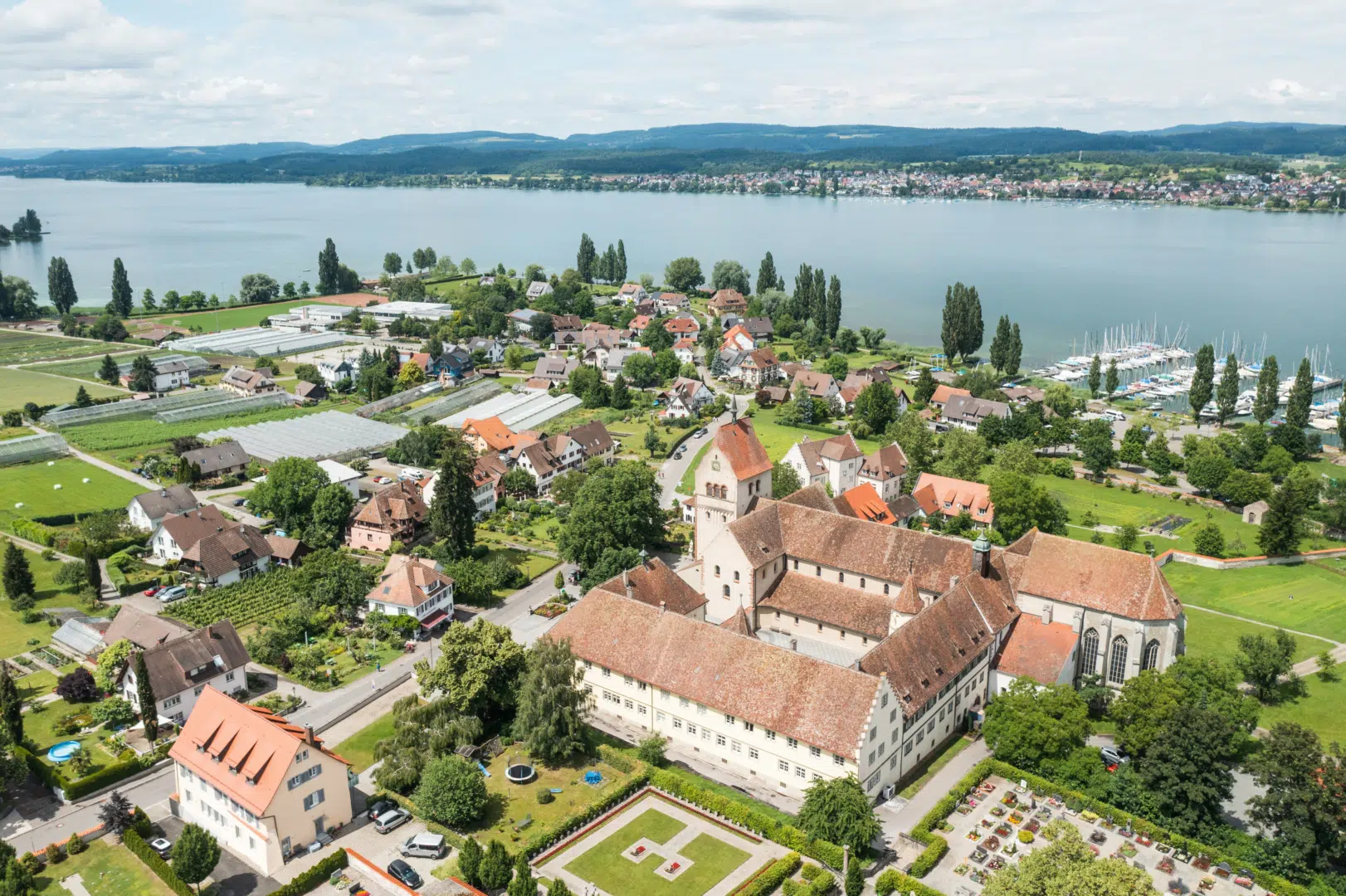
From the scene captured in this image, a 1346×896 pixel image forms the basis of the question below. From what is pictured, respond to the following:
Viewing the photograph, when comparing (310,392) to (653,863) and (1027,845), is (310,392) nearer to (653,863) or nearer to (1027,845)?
(653,863)

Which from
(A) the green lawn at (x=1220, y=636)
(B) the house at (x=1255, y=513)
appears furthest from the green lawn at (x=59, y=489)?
(B) the house at (x=1255, y=513)

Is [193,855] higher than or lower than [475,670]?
lower

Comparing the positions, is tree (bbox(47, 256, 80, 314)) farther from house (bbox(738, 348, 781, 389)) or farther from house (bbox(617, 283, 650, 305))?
house (bbox(738, 348, 781, 389))

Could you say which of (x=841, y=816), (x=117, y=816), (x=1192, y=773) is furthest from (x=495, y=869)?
(x=1192, y=773)

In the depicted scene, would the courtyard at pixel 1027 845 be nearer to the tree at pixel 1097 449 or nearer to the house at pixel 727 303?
the tree at pixel 1097 449

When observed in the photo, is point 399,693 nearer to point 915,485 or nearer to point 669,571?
point 669,571

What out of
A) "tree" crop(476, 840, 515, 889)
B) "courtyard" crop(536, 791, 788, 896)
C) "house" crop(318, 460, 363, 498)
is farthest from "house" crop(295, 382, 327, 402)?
"tree" crop(476, 840, 515, 889)

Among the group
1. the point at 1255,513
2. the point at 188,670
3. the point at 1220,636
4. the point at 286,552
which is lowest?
the point at 1220,636
